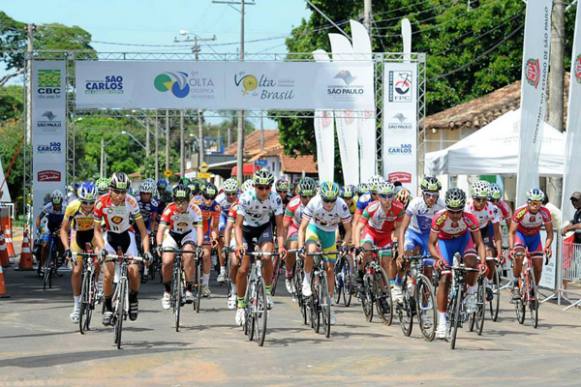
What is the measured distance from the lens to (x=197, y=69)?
100 feet

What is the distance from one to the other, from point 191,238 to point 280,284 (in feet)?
24.5

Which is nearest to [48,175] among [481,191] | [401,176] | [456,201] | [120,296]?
[401,176]

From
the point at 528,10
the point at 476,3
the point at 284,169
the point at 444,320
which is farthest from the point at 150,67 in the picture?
the point at 284,169

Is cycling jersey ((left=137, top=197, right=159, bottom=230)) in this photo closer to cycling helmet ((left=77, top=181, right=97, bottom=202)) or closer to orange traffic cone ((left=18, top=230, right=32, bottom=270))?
cycling helmet ((left=77, top=181, right=97, bottom=202))

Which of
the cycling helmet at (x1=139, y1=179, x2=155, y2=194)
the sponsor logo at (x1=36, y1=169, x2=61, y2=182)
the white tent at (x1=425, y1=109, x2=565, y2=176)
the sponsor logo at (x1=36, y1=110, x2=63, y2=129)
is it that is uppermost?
the sponsor logo at (x1=36, y1=110, x2=63, y2=129)

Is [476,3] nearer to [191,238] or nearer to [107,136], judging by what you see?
[191,238]

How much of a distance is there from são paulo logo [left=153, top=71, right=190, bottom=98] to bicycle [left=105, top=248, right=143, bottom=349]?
16657 mm

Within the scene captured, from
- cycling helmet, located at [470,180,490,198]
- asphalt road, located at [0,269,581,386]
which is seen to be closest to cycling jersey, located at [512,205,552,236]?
asphalt road, located at [0,269,581,386]

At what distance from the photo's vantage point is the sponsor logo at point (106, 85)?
3017 centimetres

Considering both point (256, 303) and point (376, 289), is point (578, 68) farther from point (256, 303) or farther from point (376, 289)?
point (256, 303)

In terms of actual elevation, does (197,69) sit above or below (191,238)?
above

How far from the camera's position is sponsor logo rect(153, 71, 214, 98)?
30.4 meters

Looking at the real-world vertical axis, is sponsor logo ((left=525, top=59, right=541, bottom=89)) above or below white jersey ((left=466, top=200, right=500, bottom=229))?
above

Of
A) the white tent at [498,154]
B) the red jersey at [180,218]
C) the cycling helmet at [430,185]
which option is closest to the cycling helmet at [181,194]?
the red jersey at [180,218]
